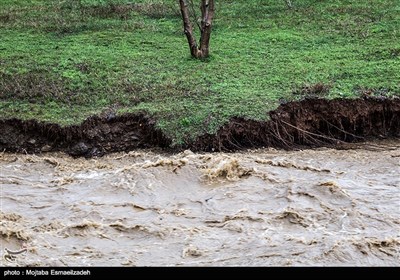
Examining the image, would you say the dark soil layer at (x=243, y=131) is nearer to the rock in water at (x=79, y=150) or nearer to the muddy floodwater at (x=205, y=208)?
the rock in water at (x=79, y=150)

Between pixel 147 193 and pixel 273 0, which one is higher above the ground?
pixel 273 0

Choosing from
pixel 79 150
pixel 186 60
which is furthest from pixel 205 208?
pixel 186 60

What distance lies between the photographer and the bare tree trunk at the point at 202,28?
1354 cm

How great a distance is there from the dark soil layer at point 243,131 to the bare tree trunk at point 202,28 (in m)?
2.91

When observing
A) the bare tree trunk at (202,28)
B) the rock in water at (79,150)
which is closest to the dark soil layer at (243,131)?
the rock in water at (79,150)

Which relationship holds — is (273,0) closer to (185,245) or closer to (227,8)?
(227,8)

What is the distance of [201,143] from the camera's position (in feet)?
36.0

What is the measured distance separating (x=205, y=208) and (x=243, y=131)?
99.2 inches

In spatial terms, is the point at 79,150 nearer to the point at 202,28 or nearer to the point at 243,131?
the point at 243,131

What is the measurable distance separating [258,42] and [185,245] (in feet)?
26.1

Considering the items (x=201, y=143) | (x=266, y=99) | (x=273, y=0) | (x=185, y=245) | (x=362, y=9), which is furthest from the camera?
Result: (x=273, y=0)

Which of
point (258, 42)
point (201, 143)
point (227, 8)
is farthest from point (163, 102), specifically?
point (227, 8)

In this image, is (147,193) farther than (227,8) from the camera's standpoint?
No

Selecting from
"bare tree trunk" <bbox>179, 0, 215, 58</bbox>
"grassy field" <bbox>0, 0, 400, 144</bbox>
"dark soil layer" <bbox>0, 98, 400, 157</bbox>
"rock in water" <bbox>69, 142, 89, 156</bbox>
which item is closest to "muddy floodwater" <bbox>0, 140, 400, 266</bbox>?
"rock in water" <bbox>69, 142, 89, 156</bbox>
